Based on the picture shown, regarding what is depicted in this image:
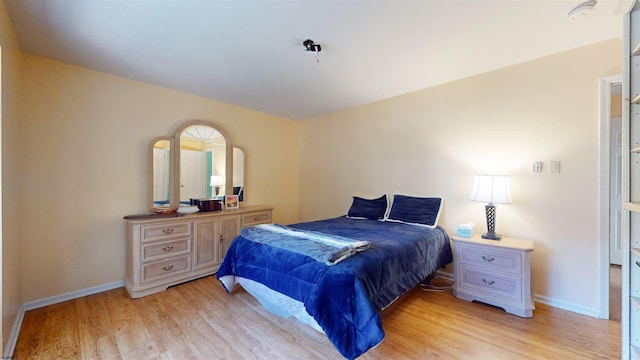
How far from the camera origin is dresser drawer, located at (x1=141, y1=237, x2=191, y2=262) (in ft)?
8.79

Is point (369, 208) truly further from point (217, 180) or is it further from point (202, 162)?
point (202, 162)

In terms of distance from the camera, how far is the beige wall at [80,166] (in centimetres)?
238

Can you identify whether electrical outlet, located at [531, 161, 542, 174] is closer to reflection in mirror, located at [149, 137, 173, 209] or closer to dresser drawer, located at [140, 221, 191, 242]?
dresser drawer, located at [140, 221, 191, 242]

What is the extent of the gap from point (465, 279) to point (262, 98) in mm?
3181

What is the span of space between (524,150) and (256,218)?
320 cm

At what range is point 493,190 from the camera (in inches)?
98.7

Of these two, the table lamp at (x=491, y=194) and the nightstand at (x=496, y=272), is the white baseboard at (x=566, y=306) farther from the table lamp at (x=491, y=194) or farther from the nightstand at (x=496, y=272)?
the table lamp at (x=491, y=194)

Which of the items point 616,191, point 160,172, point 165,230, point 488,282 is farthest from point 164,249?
point 616,191

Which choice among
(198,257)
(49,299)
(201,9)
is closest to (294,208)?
(198,257)

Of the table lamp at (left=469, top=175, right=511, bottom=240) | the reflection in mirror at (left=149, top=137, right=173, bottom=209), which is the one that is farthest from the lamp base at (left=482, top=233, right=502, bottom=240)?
the reflection in mirror at (left=149, top=137, right=173, bottom=209)

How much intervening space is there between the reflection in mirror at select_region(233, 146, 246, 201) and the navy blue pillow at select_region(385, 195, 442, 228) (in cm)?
216

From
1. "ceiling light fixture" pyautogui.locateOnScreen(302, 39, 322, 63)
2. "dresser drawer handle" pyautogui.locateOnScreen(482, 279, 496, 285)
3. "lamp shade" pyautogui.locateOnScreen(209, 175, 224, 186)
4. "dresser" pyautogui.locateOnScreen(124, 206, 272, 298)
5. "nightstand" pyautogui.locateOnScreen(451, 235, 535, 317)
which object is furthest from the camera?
"lamp shade" pyautogui.locateOnScreen(209, 175, 224, 186)

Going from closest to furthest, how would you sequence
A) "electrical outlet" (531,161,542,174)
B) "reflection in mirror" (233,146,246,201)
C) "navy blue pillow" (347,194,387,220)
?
"electrical outlet" (531,161,542,174) < "navy blue pillow" (347,194,387,220) < "reflection in mirror" (233,146,246,201)

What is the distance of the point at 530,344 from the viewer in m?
1.86
